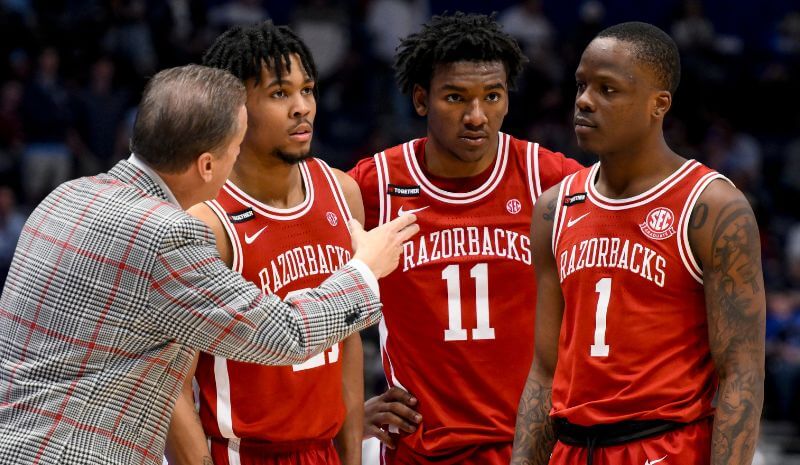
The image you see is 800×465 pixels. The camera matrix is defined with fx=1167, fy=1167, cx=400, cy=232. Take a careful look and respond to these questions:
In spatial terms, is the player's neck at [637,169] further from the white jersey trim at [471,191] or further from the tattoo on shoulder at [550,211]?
the white jersey trim at [471,191]

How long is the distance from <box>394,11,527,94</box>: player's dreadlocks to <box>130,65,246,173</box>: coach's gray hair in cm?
152

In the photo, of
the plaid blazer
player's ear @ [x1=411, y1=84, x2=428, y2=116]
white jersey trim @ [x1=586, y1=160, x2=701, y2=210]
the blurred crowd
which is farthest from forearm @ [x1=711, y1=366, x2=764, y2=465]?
the blurred crowd

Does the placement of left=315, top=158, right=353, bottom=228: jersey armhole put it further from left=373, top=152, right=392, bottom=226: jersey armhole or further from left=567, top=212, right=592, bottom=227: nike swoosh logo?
left=567, top=212, right=592, bottom=227: nike swoosh logo

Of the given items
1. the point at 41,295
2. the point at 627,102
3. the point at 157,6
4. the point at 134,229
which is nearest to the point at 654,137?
the point at 627,102

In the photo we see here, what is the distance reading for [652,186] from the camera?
4121 millimetres

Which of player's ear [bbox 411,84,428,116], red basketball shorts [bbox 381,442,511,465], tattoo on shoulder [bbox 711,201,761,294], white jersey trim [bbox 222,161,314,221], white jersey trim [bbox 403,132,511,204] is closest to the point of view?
tattoo on shoulder [bbox 711,201,761,294]

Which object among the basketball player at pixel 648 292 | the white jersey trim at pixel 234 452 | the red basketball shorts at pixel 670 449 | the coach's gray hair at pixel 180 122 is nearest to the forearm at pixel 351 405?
the white jersey trim at pixel 234 452

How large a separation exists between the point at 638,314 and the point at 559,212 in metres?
0.55

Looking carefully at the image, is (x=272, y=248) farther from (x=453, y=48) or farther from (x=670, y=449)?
(x=670, y=449)

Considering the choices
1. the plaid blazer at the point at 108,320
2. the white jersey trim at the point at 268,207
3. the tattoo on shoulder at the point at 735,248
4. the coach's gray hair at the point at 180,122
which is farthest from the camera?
the white jersey trim at the point at 268,207

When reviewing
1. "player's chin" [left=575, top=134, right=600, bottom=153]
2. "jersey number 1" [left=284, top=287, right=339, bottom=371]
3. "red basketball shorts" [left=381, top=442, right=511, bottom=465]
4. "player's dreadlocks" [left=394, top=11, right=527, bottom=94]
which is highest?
"player's dreadlocks" [left=394, top=11, right=527, bottom=94]

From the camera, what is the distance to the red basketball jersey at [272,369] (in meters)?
4.52

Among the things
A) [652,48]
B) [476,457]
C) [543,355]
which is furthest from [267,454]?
[652,48]

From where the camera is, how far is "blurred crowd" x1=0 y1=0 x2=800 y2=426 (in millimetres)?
12445
